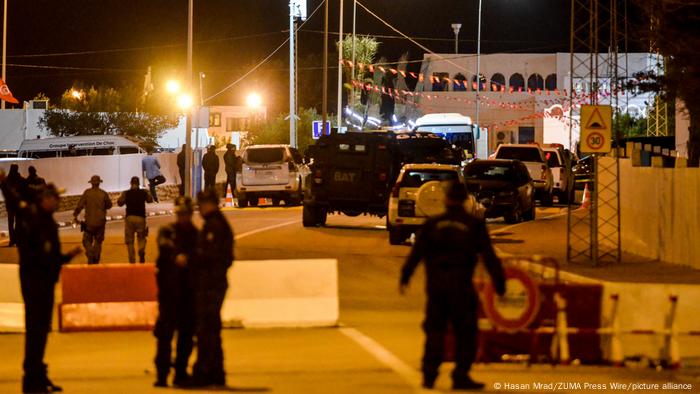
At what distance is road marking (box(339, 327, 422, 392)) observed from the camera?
1050 centimetres

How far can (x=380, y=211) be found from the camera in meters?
28.3

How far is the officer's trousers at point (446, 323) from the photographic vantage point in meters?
9.33

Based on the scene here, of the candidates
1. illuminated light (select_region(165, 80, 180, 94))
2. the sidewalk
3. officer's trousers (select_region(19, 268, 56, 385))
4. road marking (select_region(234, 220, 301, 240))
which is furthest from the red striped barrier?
illuminated light (select_region(165, 80, 180, 94))

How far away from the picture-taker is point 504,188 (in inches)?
1215

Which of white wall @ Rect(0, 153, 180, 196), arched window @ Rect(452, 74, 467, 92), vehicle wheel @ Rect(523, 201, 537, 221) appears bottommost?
vehicle wheel @ Rect(523, 201, 537, 221)

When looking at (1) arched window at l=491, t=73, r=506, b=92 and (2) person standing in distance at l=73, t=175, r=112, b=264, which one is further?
(1) arched window at l=491, t=73, r=506, b=92

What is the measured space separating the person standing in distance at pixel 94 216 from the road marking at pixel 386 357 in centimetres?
767

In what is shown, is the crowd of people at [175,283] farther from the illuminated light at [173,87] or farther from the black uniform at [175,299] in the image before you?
the illuminated light at [173,87]

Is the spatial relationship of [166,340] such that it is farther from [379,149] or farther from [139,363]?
[379,149]

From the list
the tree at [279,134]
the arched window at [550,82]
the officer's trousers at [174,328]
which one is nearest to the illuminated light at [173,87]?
the tree at [279,134]

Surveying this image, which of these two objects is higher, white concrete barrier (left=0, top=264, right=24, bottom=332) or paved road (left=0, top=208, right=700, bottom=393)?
white concrete barrier (left=0, top=264, right=24, bottom=332)

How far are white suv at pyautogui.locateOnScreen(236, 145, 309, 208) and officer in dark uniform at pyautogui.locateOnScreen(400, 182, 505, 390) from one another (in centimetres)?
2777

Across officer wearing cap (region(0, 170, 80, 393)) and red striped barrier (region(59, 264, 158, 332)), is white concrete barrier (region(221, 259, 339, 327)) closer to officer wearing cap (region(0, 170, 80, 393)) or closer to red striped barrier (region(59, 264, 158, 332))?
red striped barrier (region(59, 264, 158, 332))

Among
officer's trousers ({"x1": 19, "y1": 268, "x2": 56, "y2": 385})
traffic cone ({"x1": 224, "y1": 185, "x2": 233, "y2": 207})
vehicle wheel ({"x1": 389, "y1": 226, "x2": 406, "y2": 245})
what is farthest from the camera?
traffic cone ({"x1": 224, "y1": 185, "x2": 233, "y2": 207})
